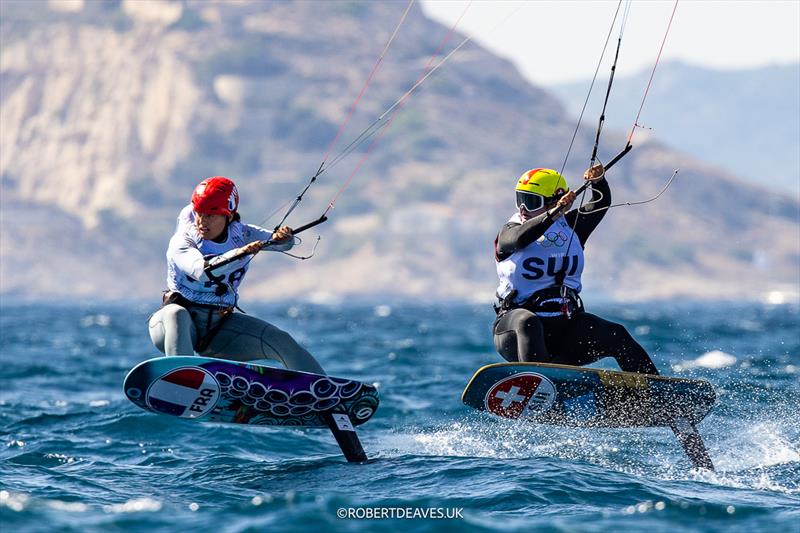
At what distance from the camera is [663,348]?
2812 centimetres

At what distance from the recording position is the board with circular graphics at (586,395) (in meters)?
10.1

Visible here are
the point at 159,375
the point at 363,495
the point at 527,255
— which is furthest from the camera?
the point at 527,255

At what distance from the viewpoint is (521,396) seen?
10.2 meters

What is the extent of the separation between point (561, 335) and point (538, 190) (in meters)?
1.28

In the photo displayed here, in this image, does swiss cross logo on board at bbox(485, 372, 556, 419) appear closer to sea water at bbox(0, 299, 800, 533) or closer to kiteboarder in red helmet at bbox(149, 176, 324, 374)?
sea water at bbox(0, 299, 800, 533)

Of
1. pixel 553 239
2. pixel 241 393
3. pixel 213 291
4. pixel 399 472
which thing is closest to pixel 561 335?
pixel 553 239

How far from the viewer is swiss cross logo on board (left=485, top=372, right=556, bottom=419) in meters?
10.1

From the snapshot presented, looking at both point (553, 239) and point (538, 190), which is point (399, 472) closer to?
point (553, 239)

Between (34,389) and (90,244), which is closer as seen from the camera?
(34,389)

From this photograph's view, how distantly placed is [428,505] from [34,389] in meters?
Answer: 10.6

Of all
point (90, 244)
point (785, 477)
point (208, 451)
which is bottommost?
point (785, 477)

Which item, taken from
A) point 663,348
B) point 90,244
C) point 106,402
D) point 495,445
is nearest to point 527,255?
point 495,445

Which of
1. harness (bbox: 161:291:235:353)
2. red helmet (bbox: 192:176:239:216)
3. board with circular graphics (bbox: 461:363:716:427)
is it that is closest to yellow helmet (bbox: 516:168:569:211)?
board with circular graphics (bbox: 461:363:716:427)

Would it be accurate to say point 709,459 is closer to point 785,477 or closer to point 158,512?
point 785,477
